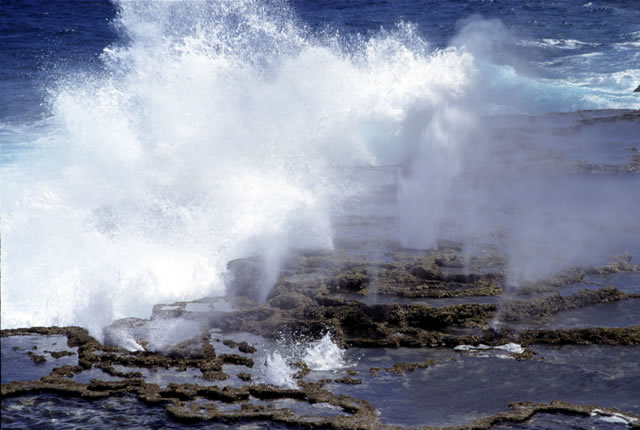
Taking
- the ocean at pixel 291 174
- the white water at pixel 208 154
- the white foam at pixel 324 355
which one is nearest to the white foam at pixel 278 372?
the ocean at pixel 291 174

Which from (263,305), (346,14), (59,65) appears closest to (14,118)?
(59,65)

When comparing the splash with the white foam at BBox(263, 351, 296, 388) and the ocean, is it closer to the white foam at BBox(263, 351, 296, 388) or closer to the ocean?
the ocean

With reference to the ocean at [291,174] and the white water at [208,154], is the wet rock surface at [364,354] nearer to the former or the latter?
the ocean at [291,174]

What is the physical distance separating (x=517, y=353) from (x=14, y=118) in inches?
772

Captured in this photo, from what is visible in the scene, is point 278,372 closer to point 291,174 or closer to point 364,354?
point 364,354

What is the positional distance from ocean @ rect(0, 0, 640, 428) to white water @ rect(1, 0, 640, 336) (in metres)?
0.06

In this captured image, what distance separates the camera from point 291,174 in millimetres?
16375

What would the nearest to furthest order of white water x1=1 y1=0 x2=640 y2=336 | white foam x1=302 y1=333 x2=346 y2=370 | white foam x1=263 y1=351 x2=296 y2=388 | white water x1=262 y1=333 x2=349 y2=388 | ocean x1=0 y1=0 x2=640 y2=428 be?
white foam x1=263 y1=351 x2=296 y2=388
white water x1=262 y1=333 x2=349 y2=388
white foam x1=302 y1=333 x2=346 y2=370
ocean x1=0 y1=0 x2=640 y2=428
white water x1=1 y1=0 x2=640 y2=336

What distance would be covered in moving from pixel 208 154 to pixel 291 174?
2.30 meters

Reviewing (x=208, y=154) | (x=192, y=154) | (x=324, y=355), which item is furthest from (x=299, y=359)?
(x=192, y=154)

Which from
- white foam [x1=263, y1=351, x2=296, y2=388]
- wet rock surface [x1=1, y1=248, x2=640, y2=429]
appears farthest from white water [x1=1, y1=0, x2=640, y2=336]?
white foam [x1=263, y1=351, x2=296, y2=388]

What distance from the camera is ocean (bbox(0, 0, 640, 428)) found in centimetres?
1097

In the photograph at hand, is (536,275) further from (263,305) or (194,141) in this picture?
(194,141)

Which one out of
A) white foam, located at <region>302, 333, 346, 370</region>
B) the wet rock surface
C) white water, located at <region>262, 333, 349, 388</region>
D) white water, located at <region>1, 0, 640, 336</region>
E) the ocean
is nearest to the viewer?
the wet rock surface
